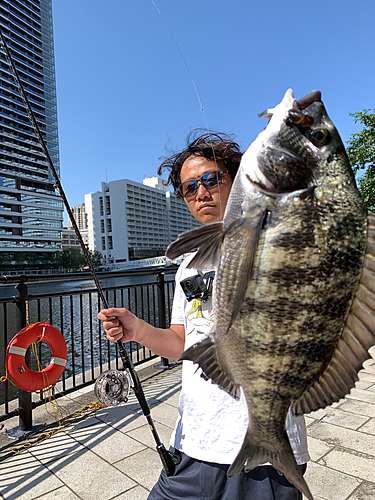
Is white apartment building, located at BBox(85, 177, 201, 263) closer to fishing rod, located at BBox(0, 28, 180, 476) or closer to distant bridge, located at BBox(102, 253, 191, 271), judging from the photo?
distant bridge, located at BBox(102, 253, 191, 271)

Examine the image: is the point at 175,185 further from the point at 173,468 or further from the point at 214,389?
the point at 173,468

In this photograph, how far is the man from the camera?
4.29 ft

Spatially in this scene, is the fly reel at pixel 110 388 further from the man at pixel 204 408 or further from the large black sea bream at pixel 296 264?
the large black sea bream at pixel 296 264

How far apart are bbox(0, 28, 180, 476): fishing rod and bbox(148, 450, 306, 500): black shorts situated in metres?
0.11

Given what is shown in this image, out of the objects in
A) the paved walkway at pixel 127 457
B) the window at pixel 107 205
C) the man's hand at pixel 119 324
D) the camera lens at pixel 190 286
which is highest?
the window at pixel 107 205

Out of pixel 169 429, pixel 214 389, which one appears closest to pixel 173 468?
pixel 214 389

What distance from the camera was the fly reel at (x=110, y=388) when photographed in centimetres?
340

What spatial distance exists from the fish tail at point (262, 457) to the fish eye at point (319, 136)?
930mm

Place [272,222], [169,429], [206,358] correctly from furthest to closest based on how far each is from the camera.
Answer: [169,429] < [206,358] < [272,222]

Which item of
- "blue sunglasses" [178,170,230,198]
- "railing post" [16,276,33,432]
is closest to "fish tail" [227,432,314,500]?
"blue sunglasses" [178,170,230,198]

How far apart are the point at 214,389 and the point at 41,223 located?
10076 centimetres

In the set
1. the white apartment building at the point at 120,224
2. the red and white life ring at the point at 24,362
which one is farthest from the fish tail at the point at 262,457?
the white apartment building at the point at 120,224

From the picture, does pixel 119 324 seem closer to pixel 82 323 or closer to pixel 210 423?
pixel 210 423

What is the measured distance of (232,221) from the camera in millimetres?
901
